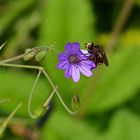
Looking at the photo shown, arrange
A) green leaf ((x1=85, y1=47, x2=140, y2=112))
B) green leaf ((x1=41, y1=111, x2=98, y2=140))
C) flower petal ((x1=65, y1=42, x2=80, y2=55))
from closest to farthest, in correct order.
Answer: flower petal ((x1=65, y1=42, x2=80, y2=55)) → green leaf ((x1=41, y1=111, x2=98, y2=140)) → green leaf ((x1=85, y1=47, x2=140, y2=112))

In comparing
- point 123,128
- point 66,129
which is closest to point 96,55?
point 123,128

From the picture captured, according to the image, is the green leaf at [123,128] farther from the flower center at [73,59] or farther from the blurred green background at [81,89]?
the flower center at [73,59]

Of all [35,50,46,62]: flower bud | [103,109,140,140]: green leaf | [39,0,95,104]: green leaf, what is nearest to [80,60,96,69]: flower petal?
[35,50,46,62]: flower bud

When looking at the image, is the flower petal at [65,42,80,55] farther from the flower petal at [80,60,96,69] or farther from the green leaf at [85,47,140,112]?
the green leaf at [85,47,140,112]

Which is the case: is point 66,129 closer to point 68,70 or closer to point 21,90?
point 21,90

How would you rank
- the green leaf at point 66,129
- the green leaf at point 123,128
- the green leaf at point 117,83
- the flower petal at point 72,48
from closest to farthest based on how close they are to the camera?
the flower petal at point 72,48 < the green leaf at point 123,128 < the green leaf at point 66,129 < the green leaf at point 117,83

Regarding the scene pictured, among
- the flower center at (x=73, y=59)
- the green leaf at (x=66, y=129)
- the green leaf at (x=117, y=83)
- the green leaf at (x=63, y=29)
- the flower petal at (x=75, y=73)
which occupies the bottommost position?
the green leaf at (x=66, y=129)

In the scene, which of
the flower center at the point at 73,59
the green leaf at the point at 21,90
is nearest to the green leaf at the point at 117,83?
the green leaf at the point at 21,90

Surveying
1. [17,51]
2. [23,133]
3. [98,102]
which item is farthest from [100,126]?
[17,51]

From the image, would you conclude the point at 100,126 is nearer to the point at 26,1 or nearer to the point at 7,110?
the point at 7,110

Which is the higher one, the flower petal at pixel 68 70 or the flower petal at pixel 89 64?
the flower petal at pixel 89 64
